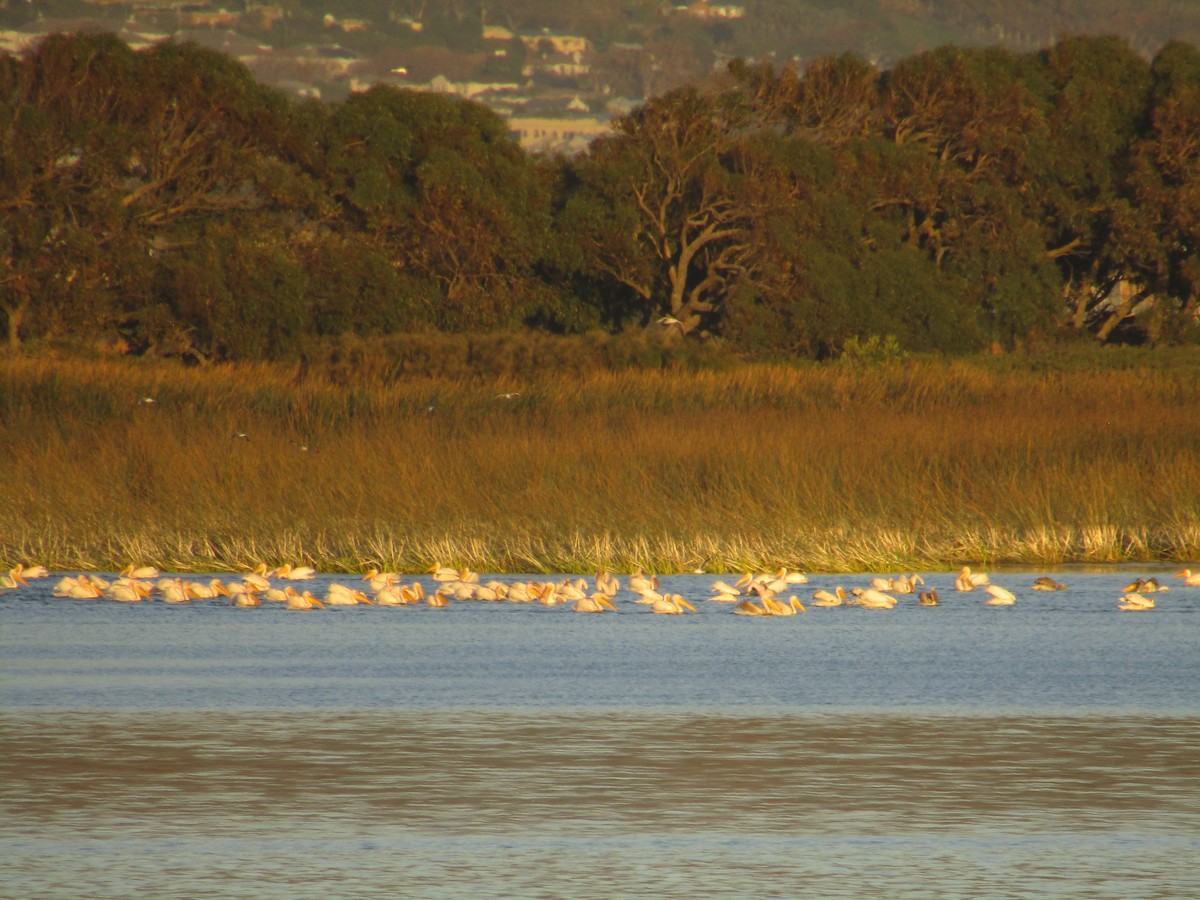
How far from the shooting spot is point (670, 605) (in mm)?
10211

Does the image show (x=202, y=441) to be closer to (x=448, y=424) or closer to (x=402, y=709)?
(x=448, y=424)

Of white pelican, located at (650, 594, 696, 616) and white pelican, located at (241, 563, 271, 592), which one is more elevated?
white pelican, located at (650, 594, 696, 616)

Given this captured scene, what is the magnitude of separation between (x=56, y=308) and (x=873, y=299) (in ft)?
53.3

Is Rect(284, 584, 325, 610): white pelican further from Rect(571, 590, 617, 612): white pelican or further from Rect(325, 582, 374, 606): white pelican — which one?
Rect(571, 590, 617, 612): white pelican

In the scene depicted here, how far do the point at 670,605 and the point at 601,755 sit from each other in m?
3.97

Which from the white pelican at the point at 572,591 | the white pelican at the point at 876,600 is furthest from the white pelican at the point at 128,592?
the white pelican at the point at 876,600

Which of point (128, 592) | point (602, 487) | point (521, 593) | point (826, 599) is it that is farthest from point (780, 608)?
point (602, 487)

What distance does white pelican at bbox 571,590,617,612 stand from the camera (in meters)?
10.3

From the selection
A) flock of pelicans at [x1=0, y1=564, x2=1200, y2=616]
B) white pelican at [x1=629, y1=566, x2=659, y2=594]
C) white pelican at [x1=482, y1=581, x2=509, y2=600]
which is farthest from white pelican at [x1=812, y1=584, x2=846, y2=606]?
white pelican at [x1=482, y1=581, x2=509, y2=600]

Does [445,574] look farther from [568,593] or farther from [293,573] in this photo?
[568,593]

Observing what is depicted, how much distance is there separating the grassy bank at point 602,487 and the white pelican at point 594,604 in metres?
2.14

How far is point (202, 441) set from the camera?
54.3 ft

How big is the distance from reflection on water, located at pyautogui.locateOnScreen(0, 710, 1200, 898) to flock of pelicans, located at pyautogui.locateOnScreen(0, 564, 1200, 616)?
328 centimetres

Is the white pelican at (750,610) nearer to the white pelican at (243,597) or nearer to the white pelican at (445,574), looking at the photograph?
the white pelican at (445,574)
